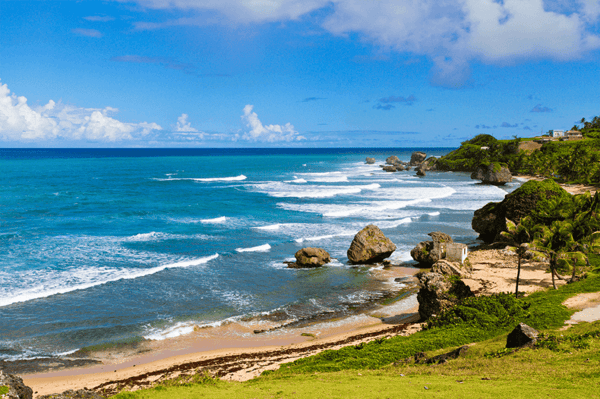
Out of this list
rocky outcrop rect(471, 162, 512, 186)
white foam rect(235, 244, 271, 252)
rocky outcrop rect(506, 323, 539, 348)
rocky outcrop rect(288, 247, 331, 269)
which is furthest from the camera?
rocky outcrop rect(471, 162, 512, 186)

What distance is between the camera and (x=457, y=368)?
12484mm

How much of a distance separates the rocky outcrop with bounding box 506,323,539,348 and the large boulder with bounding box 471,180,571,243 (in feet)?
59.8

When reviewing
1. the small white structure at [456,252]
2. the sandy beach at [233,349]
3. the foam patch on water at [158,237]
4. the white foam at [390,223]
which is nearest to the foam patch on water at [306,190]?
the white foam at [390,223]

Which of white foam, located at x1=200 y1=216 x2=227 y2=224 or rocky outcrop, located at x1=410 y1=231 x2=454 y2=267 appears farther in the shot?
white foam, located at x1=200 y1=216 x2=227 y2=224

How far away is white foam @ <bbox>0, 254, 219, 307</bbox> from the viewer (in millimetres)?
23487

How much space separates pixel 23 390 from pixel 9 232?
115 ft

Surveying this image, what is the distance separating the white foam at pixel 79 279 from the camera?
23.5m

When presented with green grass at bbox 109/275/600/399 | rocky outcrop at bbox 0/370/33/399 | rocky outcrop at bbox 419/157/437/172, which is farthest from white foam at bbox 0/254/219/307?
rocky outcrop at bbox 419/157/437/172

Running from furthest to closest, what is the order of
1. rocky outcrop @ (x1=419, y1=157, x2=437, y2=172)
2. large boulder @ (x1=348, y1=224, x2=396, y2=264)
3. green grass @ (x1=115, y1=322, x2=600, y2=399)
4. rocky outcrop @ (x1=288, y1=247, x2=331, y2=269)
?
rocky outcrop @ (x1=419, y1=157, x2=437, y2=172) → large boulder @ (x1=348, y1=224, x2=396, y2=264) → rocky outcrop @ (x1=288, y1=247, x2=331, y2=269) → green grass @ (x1=115, y1=322, x2=600, y2=399)

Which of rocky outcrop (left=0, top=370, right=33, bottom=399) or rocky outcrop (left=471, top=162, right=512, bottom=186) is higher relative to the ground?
rocky outcrop (left=471, top=162, right=512, bottom=186)

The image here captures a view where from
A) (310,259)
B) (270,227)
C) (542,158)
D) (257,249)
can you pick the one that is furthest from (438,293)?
(542,158)

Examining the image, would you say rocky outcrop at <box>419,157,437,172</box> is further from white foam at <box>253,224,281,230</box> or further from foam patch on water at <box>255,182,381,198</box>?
white foam at <box>253,224,281,230</box>

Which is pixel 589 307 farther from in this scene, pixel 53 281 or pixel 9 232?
pixel 9 232

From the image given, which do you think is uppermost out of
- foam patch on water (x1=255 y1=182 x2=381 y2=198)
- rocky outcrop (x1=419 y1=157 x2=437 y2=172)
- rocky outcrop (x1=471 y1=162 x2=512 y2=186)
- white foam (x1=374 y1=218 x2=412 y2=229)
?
rocky outcrop (x1=419 y1=157 x2=437 y2=172)
